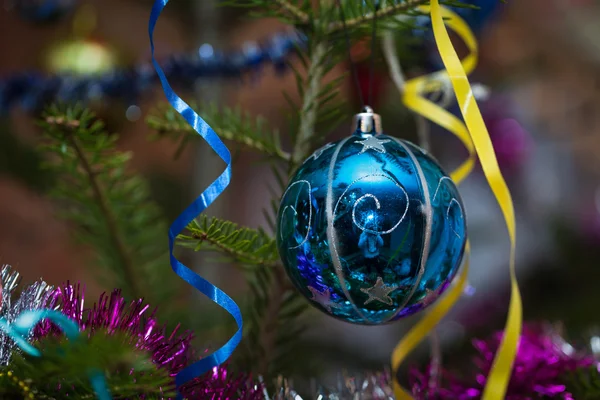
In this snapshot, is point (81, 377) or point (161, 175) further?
point (161, 175)

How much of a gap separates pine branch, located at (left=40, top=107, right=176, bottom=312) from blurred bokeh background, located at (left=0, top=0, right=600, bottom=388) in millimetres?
60

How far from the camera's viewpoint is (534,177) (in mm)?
1333

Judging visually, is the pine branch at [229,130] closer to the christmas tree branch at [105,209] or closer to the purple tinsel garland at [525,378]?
the christmas tree branch at [105,209]

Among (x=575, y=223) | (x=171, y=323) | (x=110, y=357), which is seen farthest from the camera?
(x=575, y=223)

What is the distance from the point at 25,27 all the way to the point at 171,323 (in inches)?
35.8

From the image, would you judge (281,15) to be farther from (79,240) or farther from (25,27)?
(25,27)

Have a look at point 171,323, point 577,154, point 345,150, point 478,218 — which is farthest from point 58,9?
point 577,154

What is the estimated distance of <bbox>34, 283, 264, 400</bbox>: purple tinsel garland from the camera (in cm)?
27

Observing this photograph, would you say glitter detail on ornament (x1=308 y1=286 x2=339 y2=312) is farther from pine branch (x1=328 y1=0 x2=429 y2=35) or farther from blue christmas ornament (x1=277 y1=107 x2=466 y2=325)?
pine branch (x1=328 y1=0 x2=429 y2=35)

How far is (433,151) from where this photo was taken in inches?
48.9

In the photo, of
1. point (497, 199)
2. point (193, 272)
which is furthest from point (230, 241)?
point (497, 199)

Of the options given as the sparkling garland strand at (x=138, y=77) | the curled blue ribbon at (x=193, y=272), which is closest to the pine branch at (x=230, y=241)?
the curled blue ribbon at (x=193, y=272)

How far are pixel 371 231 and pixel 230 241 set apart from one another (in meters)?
0.09

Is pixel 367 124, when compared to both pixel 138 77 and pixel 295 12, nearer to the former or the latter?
pixel 295 12
